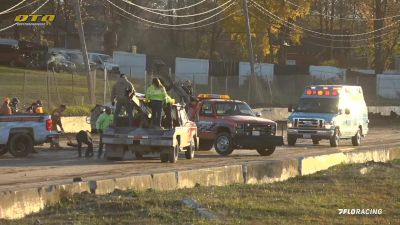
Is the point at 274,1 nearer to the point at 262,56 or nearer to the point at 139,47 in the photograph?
the point at 262,56

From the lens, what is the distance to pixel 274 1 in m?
70.9

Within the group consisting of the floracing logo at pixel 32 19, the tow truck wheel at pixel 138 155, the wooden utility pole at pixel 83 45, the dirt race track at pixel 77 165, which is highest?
the floracing logo at pixel 32 19

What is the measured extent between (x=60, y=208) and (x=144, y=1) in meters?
72.7

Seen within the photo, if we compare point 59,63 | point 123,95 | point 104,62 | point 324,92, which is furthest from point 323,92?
point 104,62

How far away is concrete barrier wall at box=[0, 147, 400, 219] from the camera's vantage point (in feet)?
42.8

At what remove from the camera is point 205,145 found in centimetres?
2822

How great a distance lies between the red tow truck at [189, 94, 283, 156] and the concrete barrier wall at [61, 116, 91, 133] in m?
9.03

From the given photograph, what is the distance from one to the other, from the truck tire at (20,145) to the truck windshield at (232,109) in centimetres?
579

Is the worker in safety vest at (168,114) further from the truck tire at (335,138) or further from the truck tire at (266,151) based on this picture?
the truck tire at (335,138)

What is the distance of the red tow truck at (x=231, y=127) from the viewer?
26531 millimetres

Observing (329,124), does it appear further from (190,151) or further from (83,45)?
(83,45)

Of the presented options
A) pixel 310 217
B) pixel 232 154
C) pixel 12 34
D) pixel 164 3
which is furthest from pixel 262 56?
pixel 310 217

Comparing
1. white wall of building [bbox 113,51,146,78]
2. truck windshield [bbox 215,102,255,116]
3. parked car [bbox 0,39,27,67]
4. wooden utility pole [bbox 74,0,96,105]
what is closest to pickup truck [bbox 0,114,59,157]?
truck windshield [bbox 215,102,255,116]

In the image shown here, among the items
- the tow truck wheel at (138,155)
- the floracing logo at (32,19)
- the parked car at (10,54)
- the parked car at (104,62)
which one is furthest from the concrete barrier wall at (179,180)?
the parked car at (10,54)
